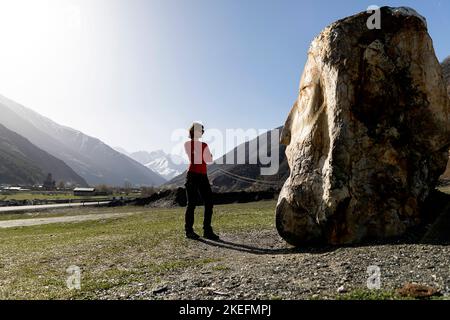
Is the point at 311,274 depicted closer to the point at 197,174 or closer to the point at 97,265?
the point at 97,265

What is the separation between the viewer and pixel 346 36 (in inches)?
622

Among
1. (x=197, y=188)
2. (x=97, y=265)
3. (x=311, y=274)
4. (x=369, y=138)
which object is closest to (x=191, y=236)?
(x=197, y=188)

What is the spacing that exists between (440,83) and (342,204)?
22.5ft

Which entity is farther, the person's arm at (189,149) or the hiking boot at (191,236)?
the hiking boot at (191,236)

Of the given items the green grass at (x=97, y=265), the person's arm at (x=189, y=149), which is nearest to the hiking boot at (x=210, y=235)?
the green grass at (x=97, y=265)

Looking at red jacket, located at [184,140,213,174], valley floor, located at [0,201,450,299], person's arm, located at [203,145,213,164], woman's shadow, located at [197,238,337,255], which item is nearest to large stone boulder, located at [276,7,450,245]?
woman's shadow, located at [197,238,337,255]

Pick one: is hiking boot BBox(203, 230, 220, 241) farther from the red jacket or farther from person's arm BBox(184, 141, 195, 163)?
person's arm BBox(184, 141, 195, 163)

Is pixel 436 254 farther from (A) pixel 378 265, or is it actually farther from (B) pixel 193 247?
(B) pixel 193 247

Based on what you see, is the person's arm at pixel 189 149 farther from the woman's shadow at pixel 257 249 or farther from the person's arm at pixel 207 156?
the woman's shadow at pixel 257 249

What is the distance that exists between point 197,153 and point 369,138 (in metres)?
8.27

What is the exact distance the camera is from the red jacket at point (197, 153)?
Result: 19.4m

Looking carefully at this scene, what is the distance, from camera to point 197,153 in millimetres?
19359

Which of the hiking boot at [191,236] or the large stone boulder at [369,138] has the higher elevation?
the large stone boulder at [369,138]
